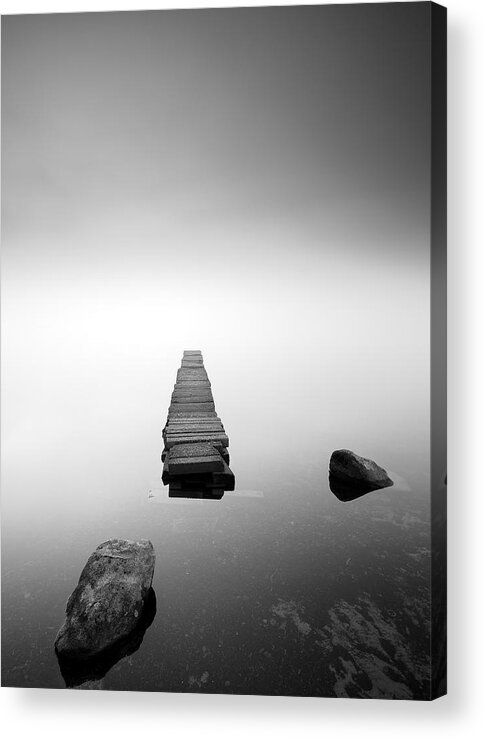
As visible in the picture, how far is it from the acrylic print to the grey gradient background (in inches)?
0.5

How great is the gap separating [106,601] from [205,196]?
231cm

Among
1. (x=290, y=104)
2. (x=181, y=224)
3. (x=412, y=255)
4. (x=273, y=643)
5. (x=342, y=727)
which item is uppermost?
(x=290, y=104)

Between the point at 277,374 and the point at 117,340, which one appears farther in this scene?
the point at 277,374

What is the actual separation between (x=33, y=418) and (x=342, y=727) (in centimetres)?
234

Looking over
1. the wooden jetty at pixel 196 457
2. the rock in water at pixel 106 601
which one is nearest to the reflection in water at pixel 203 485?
the wooden jetty at pixel 196 457

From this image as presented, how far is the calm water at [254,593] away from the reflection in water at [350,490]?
74mm

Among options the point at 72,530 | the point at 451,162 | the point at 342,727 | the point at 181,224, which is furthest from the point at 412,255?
the point at 72,530

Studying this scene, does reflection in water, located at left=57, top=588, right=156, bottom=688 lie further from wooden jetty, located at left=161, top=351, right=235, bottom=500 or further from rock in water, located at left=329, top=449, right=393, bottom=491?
rock in water, located at left=329, top=449, right=393, bottom=491

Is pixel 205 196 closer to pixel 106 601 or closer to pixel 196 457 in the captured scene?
pixel 196 457

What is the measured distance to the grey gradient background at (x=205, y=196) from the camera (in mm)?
2400

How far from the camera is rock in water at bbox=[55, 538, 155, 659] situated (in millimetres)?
2146

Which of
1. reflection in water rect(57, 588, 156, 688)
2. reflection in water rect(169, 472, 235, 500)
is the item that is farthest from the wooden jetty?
reflection in water rect(57, 588, 156, 688)

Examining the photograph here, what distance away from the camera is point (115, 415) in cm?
512

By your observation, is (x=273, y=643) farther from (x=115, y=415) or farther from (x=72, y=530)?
(x=115, y=415)
